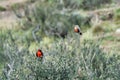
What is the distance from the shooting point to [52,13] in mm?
14727

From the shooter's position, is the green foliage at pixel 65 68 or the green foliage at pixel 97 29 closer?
the green foliage at pixel 65 68

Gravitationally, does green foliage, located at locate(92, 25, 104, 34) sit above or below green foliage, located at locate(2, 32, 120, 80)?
below

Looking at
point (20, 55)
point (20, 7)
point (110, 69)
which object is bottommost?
Answer: point (20, 7)

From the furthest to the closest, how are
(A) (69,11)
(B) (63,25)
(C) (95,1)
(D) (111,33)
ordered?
(C) (95,1)
(A) (69,11)
(B) (63,25)
(D) (111,33)

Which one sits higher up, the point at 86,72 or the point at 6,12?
the point at 86,72

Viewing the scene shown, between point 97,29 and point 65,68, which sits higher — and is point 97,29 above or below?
below

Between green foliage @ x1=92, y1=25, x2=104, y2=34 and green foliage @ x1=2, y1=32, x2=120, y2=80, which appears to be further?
green foliage @ x1=92, y1=25, x2=104, y2=34

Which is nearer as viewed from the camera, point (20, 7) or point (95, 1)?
point (95, 1)

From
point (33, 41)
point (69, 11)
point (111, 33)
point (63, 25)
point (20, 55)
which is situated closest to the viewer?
point (20, 55)

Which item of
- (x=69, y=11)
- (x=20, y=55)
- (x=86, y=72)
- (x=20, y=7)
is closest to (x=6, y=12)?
(x=20, y=7)

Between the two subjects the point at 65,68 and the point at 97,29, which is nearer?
the point at 65,68

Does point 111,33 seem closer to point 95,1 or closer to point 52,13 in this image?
point 52,13

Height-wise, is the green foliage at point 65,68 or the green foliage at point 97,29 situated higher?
the green foliage at point 65,68

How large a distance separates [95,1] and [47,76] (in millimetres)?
12111
